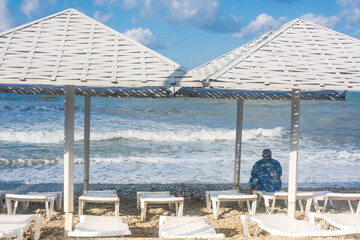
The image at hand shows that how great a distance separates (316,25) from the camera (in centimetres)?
489

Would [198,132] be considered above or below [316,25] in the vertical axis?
below

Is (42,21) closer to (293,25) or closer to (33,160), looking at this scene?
(293,25)

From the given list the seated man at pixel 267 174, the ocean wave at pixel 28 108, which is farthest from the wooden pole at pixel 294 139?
the ocean wave at pixel 28 108

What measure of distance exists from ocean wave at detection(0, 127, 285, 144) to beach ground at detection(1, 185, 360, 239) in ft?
36.3

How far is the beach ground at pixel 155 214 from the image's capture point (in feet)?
16.2

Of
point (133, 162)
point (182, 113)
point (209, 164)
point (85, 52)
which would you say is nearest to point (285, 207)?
point (85, 52)

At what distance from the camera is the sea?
10.7m

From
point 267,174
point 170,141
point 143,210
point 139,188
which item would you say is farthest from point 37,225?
point 170,141

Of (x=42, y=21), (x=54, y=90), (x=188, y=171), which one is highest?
(x=42, y=21)

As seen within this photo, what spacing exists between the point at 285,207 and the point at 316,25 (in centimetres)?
327

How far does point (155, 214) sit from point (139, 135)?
12.9 meters

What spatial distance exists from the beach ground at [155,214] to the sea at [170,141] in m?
2.85

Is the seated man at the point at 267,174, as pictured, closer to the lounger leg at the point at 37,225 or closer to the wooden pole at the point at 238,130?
the wooden pole at the point at 238,130

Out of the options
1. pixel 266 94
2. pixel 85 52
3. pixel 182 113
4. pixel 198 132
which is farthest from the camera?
pixel 182 113
